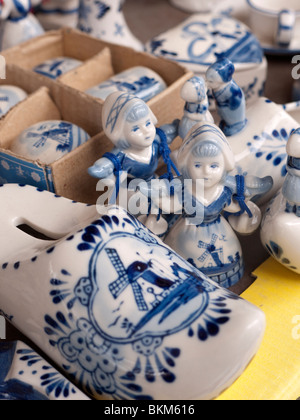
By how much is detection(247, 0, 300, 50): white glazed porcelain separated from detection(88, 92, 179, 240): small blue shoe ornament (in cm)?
50

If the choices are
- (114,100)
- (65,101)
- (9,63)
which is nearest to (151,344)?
(114,100)

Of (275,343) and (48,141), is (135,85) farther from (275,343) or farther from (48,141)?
(275,343)

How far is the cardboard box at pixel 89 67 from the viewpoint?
2.90 feet

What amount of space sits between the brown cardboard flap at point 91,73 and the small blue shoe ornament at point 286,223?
0.40 metres

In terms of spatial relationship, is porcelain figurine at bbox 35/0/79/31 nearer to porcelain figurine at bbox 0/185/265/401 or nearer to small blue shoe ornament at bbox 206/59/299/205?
small blue shoe ornament at bbox 206/59/299/205

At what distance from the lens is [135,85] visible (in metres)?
0.93

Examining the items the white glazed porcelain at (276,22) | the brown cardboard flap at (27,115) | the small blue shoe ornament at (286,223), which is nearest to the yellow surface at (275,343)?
the small blue shoe ornament at (286,223)

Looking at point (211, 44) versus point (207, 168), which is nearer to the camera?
point (207, 168)

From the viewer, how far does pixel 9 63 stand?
0.98 m

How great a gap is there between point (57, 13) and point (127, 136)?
0.71 meters

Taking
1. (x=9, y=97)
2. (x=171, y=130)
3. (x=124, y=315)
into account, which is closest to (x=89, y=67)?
(x=9, y=97)

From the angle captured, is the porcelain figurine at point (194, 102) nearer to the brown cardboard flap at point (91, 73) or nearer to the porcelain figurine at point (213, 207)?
the porcelain figurine at point (213, 207)

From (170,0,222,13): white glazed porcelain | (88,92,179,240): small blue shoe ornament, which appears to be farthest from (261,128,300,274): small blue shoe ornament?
(170,0,222,13): white glazed porcelain

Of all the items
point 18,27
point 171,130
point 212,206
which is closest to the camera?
point 212,206
